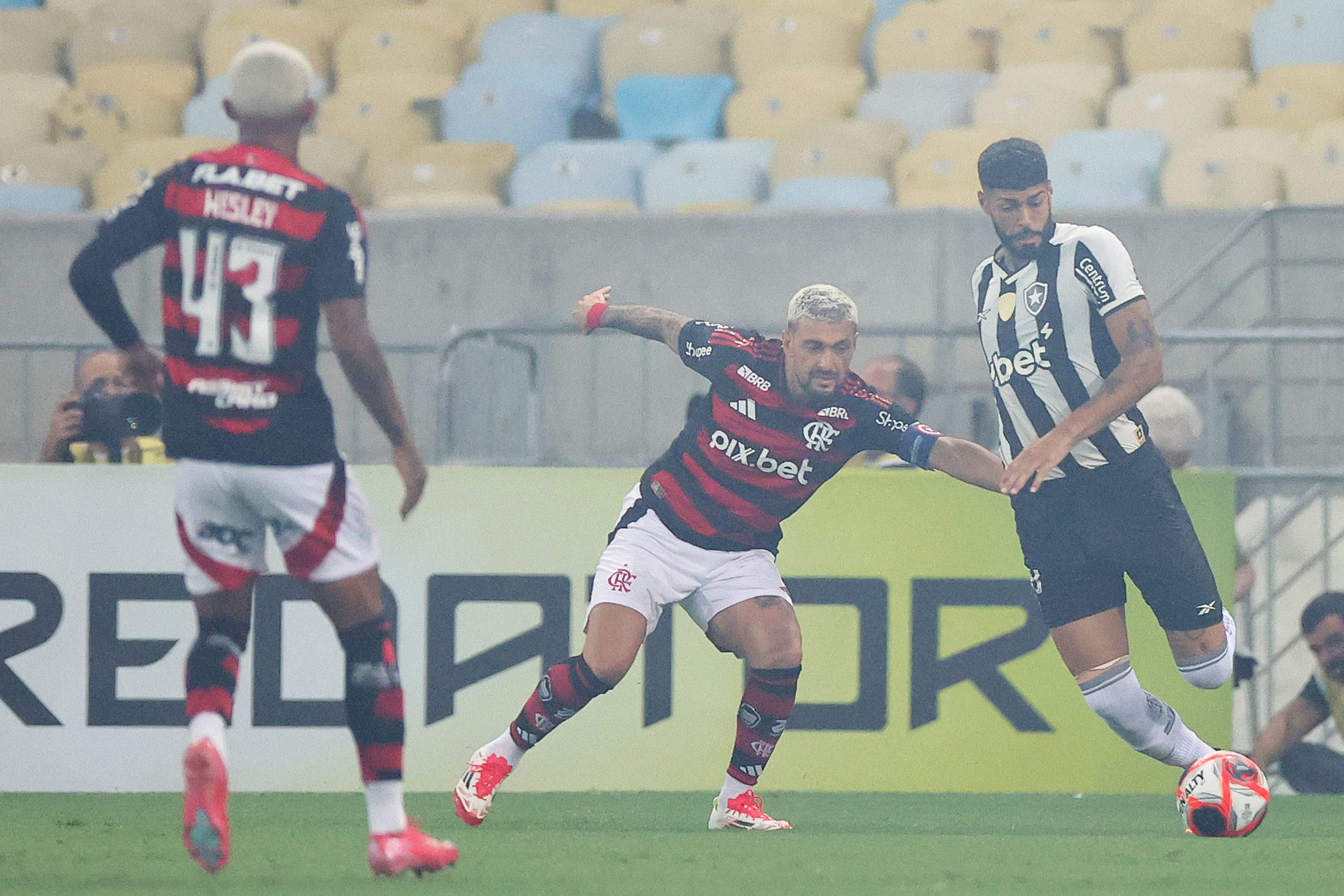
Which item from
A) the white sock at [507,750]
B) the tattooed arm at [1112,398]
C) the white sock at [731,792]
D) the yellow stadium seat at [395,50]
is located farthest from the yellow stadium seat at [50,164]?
the tattooed arm at [1112,398]

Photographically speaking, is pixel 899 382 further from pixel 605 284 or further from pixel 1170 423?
pixel 605 284

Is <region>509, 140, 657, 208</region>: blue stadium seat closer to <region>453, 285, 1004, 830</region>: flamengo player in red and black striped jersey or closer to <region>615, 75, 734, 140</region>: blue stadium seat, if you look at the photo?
<region>615, 75, 734, 140</region>: blue stadium seat

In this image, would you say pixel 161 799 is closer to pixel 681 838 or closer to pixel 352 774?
pixel 352 774

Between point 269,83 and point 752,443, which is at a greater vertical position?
point 269,83

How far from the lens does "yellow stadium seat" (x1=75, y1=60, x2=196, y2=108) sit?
14.3 metres

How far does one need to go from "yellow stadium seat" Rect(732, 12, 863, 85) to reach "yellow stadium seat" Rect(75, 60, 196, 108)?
14.5ft

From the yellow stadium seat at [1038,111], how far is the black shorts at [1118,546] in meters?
6.67

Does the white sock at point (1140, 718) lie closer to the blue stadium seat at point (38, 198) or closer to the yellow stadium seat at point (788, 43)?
the yellow stadium seat at point (788, 43)

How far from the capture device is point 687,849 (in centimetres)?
528

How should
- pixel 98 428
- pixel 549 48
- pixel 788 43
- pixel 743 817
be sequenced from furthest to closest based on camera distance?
pixel 549 48, pixel 788 43, pixel 98 428, pixel 743 817

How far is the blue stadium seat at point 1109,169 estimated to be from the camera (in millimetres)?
11633

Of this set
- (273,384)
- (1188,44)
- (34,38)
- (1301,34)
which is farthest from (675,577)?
(34,38)

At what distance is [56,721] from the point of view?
778cm

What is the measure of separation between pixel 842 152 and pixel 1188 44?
9.14 ft
